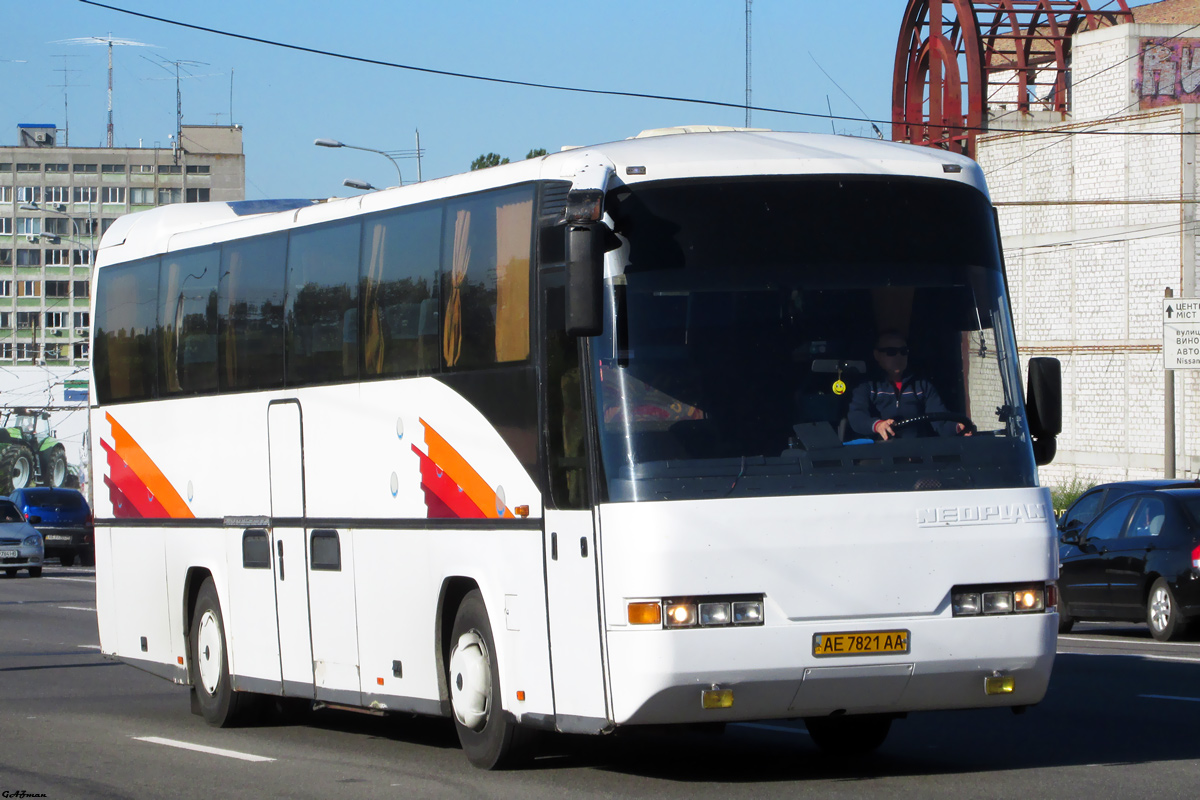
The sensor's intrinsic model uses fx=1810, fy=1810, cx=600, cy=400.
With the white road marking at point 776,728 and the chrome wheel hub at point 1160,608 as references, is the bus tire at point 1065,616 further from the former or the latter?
the white road marking at point 776,728

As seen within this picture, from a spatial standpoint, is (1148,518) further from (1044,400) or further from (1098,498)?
(1044,400)

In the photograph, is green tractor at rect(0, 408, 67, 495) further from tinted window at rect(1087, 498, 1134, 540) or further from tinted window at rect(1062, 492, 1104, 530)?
tinted window at rect(1087, 498, 1134, 540)

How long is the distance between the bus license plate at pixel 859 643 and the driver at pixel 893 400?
36.1 inches

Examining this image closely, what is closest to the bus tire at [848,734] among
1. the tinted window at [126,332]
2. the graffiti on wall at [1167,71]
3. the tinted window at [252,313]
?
the tinted window at [252,313]

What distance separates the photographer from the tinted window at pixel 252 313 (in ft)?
39.5

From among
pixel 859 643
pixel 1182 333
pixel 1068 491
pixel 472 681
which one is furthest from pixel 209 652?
pixel 1068 491

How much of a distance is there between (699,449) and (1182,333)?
827 inches

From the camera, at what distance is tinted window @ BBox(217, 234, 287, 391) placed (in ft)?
39.5

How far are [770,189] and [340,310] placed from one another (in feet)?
11.2

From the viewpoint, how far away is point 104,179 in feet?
496

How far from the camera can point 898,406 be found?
8.51m

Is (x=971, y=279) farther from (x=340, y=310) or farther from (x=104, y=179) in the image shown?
(x=104, y=179)

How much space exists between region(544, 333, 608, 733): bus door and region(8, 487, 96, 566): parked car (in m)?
38.4

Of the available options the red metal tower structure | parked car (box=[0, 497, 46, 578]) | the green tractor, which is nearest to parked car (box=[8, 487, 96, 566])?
parked car (box=[0, 497, 46, 578])
